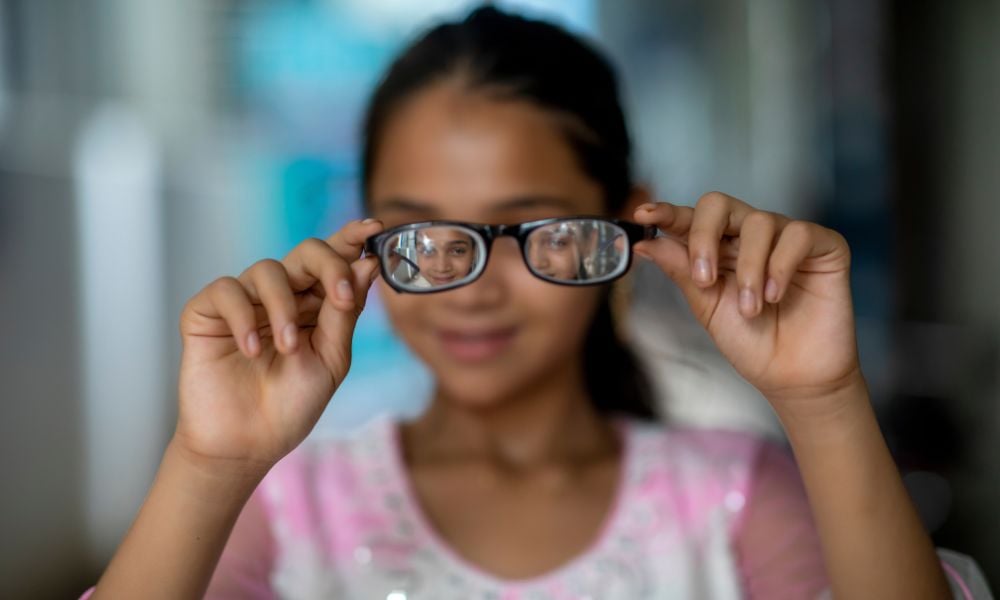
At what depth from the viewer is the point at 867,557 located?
0.75m

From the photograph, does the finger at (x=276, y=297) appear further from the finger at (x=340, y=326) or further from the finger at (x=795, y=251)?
the finger at (x=795, y=251)

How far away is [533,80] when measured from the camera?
3.65ft

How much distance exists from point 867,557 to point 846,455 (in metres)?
0.08

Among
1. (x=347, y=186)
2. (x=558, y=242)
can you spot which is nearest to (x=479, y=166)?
(x=558, y=242)

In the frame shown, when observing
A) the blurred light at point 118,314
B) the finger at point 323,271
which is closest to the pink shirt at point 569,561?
the finger at point 323,271

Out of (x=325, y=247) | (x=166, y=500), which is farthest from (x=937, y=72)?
(x=166, y=500)

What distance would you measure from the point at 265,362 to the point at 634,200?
612mm

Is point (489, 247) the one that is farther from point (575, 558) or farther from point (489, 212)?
point (575, 558)

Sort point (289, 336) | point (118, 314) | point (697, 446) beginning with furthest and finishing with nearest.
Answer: point (118, 314), point (697, 446), point (289, 336)

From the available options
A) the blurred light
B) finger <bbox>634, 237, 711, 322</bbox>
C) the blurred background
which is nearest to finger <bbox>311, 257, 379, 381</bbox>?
finger <bbox>634, 237, 711, 322</bbox>

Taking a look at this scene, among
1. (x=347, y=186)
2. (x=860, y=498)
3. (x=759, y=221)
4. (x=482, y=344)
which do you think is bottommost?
(x=860, y=498)

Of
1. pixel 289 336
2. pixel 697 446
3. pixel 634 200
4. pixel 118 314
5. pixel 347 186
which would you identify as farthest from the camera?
pixel 347 186

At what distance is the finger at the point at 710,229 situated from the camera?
2.23 ft

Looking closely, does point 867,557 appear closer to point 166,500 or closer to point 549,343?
point 549,343
